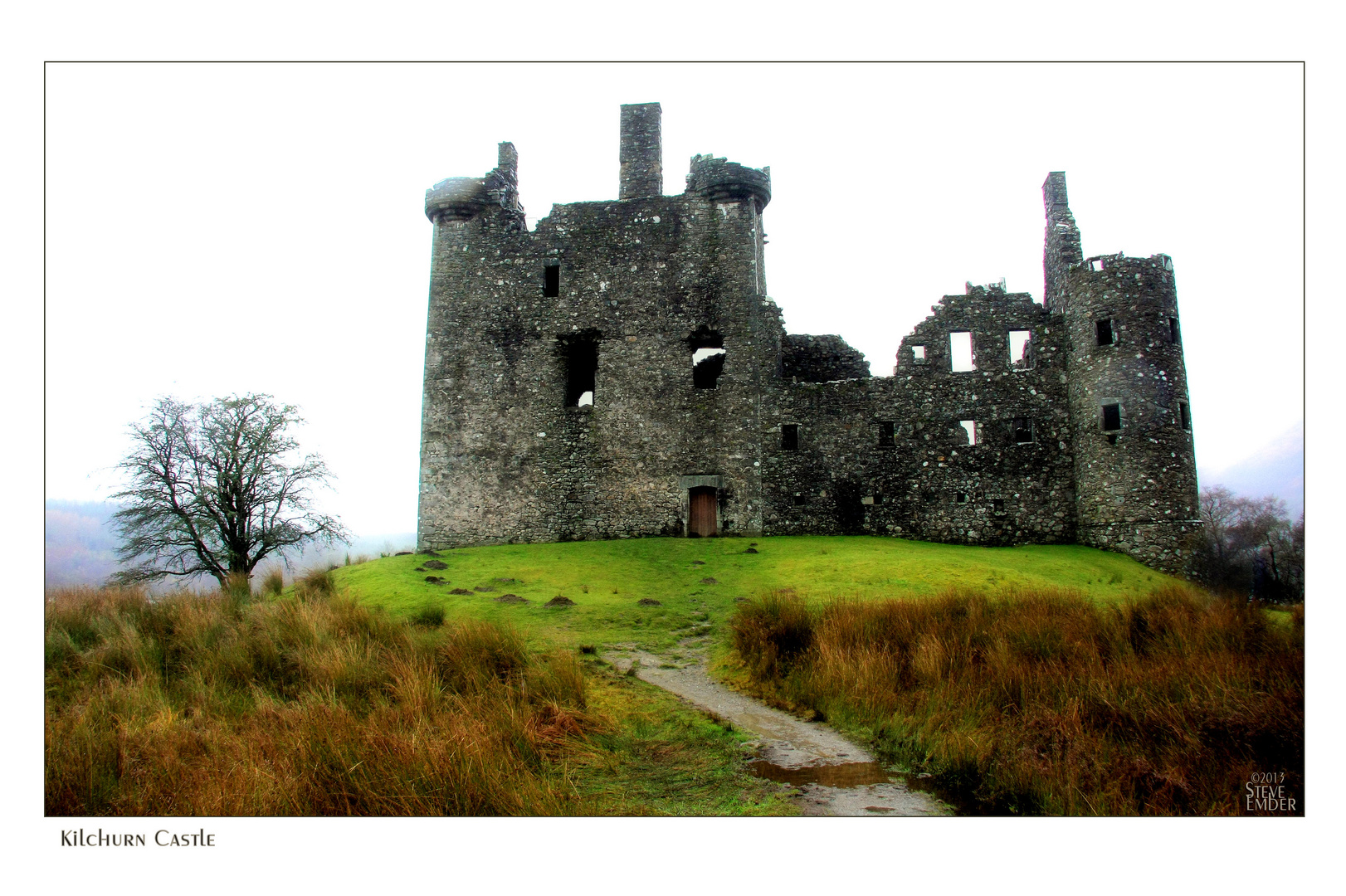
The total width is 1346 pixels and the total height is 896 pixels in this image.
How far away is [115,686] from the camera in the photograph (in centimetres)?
673

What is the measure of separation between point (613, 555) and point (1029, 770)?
1224 cm

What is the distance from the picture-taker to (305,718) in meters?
5.20

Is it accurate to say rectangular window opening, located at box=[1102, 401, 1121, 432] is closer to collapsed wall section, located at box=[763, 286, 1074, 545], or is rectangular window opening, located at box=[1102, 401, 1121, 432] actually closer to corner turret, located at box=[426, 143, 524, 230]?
collapsed wall section, located at box=[763, 286, 1074, 545]

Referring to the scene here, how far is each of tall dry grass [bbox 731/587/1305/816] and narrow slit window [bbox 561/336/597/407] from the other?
12.2 metres

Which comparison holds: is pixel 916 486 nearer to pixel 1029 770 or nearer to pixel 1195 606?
pixel 1195 606

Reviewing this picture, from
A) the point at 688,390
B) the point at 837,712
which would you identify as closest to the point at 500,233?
the point at 688,390

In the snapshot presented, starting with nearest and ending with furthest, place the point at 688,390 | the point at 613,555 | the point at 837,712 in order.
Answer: the point at 837,712 → the point at 613,555 → the point at 688,390

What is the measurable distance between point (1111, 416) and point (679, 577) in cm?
1123

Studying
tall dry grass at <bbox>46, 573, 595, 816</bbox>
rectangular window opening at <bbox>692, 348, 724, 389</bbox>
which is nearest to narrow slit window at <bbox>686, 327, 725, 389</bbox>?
rectangular window opening at <bbox>692, 348, 724, 389</bbox>

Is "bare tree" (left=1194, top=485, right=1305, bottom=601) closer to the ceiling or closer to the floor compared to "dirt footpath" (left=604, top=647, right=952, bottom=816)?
closer to the ceiling

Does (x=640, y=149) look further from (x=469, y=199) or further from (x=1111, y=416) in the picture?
(x=1111, y=416)

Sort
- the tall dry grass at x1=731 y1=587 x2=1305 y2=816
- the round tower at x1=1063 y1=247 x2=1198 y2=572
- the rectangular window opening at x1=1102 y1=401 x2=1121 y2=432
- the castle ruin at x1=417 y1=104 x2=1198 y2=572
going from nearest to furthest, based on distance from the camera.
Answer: the tall dry grass at x1=731 y1=587 x2=1305 y2=816 → the round tower at x1=1063 y1=247 x2=1198 y2=572 → the rectangular window opening at x1=1102 y1=401 x2=1121 y2=432 → the castle ruin at x1=417 y1=104 x2=1198 y2=572

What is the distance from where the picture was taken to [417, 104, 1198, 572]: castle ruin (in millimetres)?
17906

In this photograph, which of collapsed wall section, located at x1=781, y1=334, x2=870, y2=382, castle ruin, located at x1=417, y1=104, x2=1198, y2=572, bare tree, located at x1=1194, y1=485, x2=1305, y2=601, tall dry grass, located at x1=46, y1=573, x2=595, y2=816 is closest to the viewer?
tall dry grass, located at x1=46, y1=573, x2=595, y2=816
